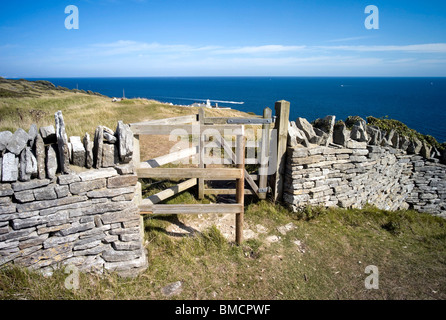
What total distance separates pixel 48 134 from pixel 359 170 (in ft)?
23.3

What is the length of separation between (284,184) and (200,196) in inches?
84.9

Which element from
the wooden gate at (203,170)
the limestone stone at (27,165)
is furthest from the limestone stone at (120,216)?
the limestone stone at (27,165)

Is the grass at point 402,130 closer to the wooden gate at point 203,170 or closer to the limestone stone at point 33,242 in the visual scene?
the wooden gate at point 203,170

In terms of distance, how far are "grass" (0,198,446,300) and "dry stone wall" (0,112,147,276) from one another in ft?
0.85

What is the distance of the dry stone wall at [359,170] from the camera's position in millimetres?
6199

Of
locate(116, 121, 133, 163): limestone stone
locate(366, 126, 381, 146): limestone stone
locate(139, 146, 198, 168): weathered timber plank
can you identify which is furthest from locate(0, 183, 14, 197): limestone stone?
locate(366, 126, 381, 146): limestone stone

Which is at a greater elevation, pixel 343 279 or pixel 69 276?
pixel 69 276

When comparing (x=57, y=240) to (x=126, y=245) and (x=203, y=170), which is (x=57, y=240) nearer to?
A: (x=126, y=245)

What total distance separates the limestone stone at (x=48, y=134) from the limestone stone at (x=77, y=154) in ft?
0.89

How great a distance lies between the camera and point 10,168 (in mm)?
3197

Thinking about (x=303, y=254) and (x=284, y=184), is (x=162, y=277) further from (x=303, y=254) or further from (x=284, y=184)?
(x=284, y=184)

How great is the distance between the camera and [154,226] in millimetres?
5191

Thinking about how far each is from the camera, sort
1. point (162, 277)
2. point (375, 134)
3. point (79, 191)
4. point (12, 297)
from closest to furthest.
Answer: point (12, 297), point (79, 191), point (162, 277), point (375, 134)

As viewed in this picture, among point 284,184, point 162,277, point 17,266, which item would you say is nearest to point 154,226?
point 162,277
